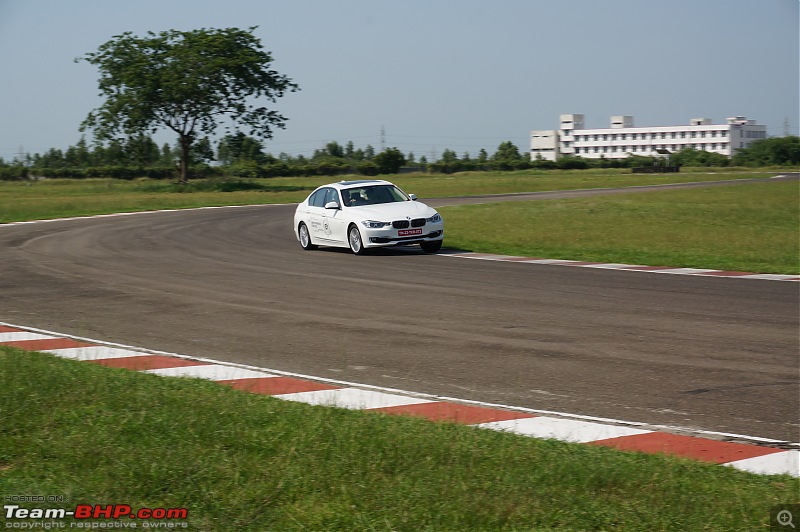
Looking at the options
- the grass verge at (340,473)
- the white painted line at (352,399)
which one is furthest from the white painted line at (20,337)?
the white painted line at (352,399)

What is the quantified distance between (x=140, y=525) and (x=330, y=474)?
1098 mm

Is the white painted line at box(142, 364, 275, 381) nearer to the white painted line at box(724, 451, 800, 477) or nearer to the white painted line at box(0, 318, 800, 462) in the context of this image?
the white painted line at box(0, 318, 800, 462)

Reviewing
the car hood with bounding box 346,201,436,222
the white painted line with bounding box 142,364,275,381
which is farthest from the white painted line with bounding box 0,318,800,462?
the car hood with bounding box 346,201,436,222

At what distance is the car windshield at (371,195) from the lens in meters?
20.6

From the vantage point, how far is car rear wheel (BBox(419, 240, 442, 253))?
2011 cm

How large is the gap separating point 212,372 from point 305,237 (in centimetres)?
1317

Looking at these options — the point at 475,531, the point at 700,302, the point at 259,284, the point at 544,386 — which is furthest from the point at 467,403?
the point at 259,284

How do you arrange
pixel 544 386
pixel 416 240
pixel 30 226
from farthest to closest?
1. pixel 30 226
2. pixel 416 240
3. pixel 544 386

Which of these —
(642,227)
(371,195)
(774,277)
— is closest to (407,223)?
(371,195)

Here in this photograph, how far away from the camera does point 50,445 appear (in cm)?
584

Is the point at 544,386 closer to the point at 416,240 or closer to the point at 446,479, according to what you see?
the point at 446,479

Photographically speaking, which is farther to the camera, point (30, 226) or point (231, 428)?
point (30, 226)

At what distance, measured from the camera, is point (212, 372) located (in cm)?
856

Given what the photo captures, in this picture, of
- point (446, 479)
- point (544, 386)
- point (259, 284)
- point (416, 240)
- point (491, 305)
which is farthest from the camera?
point (416, 240)
